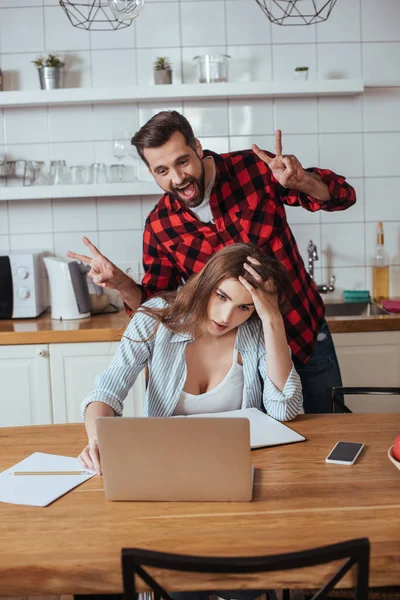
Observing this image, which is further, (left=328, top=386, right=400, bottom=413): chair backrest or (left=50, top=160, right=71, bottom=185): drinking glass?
(left=50, top=160, right=71, bottom=185): drinking glass

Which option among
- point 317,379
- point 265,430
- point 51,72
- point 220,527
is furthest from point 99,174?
point 220,527

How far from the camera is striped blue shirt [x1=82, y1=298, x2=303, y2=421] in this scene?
1.88 m

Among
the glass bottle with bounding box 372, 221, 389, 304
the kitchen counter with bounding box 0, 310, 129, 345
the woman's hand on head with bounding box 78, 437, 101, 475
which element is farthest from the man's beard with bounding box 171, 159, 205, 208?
the glass bottle with bounding box 372, 221, 389, 304

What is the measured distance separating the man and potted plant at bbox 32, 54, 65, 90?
1173 mm

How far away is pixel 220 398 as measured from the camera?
6.40 feet

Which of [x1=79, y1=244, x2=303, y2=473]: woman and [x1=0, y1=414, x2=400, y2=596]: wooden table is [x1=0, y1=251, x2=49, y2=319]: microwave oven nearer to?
[x1=79, y1=244, x2=303, y2=473]: woman

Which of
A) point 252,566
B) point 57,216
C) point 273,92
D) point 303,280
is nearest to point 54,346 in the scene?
point 57,216

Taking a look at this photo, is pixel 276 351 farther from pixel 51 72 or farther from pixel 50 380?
pixel 51 72

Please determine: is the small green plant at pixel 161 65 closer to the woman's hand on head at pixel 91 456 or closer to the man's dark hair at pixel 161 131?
the man's dark hair at pixel 161 131

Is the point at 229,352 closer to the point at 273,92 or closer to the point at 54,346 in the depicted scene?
the point at 54,346

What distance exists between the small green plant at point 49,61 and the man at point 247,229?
3.99 feet

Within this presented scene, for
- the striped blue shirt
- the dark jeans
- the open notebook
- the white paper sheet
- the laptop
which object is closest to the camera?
the laptop

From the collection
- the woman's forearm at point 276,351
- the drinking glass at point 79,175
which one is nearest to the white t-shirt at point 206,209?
the woman's forearm at point 276,351

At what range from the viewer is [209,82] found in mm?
3234
